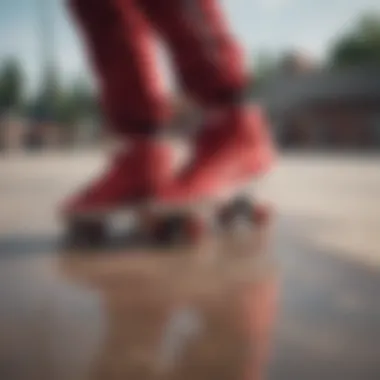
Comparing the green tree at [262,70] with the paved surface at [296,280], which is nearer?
the paved surface at [296,280]

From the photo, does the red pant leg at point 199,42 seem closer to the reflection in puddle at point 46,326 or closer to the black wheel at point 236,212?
the black wheel at point 236,212

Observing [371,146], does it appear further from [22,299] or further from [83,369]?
[83,369]

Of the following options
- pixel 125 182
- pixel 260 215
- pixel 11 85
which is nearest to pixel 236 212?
pixel 260 215

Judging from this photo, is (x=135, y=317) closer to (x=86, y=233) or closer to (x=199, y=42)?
(x=86, y=233)

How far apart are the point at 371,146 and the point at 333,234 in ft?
1.29

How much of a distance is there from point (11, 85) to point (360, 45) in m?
0.60

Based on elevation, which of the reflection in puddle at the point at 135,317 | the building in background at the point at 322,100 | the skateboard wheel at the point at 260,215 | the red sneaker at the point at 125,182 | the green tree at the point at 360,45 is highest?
the green tree at the point at 360,45

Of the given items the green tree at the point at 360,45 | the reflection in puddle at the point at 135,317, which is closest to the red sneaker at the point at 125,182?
the reflection in puddle at the point at 135,317

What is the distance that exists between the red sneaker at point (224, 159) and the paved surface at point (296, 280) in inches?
6.1

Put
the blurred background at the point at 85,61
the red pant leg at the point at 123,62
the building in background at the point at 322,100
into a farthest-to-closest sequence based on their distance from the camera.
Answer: the building in background at the point at 322,100, the red pant leg at the point at 123,62, the blurred background at the point at 85,61

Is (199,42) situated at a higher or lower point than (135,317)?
higher

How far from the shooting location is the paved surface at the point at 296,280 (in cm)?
61

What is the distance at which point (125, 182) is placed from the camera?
118 centimetres

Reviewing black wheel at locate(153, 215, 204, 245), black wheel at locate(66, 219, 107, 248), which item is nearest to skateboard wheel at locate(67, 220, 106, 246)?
black wheel at locate(66, 219, 107, 248)
